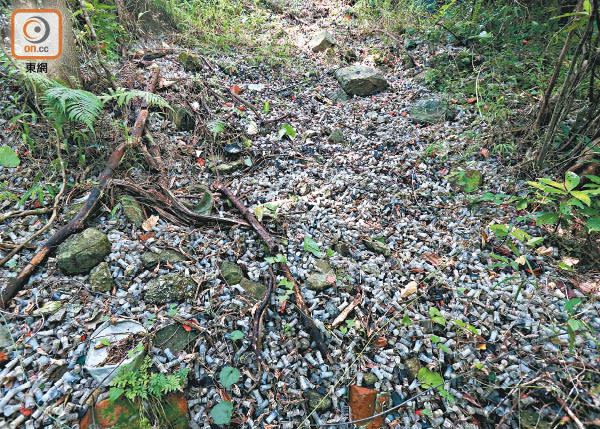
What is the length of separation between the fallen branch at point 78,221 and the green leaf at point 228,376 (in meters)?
1.55

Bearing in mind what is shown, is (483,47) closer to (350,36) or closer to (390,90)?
(390,90)

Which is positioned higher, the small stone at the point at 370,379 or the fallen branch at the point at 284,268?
the fallen branch at the point at 284,268

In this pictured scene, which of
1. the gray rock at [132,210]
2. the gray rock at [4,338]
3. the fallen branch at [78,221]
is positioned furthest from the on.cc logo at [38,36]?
the gray rock at [4,338]

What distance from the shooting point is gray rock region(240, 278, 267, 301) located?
2430mm

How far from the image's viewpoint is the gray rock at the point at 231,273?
98.1 inches

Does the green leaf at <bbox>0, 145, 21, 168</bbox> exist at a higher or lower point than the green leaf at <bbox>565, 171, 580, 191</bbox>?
lower

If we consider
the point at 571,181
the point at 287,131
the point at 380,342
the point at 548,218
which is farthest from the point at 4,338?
the point at 571,181

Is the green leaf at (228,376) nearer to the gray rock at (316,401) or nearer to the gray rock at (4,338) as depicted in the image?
the gray rock at (316,401)

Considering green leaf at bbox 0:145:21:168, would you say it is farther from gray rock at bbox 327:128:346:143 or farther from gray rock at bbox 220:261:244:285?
gray rock at bbox 327:128:346:143

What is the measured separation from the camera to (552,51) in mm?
4059

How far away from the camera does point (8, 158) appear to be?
2752mm

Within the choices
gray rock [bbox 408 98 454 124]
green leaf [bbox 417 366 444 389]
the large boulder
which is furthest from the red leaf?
the large boulder

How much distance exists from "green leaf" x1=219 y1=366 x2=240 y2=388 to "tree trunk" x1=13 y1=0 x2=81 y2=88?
3274 mm

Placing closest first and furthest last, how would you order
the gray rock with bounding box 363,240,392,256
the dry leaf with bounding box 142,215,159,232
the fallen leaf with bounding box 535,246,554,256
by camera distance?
the fallen leaf with bounding box 535,246,554,256
the dry leaf with bounding box 142,215,159,232
the gray rock with bounding box 363,240,392,256
